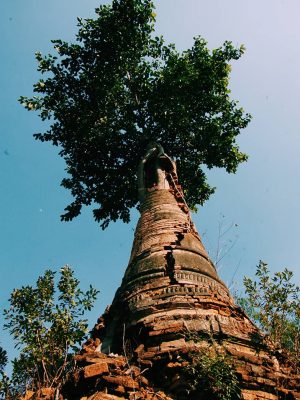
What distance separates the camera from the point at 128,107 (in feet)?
40.1

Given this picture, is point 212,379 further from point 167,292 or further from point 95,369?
point 167,292

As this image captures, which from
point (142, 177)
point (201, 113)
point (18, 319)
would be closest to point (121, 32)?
point (201, 113)

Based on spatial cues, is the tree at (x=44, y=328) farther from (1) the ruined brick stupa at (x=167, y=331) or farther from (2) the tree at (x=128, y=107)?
(2) the tree at (x=128, y=107)

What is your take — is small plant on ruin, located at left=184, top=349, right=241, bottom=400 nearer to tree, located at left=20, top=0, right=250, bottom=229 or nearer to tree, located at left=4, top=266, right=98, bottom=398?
tree, located at left=4, top=266, right=98, bottom=398

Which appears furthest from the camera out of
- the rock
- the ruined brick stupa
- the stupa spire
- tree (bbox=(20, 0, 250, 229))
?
tree (bbox=(20, 0, 250, 229))

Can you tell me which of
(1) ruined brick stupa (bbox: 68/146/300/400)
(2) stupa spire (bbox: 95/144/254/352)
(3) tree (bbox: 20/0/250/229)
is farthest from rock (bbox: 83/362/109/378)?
(3) tree (bbox: 20/0/250/229)

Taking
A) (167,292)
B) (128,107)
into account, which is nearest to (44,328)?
(167,292)

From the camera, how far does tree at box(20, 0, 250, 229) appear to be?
12.1 m

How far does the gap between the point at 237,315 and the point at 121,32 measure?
10.2 meters

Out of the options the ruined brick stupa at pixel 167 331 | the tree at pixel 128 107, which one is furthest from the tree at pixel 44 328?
the tree at pixel 128 107

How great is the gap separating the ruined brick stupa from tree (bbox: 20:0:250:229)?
591 centimetres

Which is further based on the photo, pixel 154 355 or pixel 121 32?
pixel 121 32

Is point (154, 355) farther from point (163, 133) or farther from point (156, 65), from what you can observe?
point (156, 65)

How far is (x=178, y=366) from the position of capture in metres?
3.90
